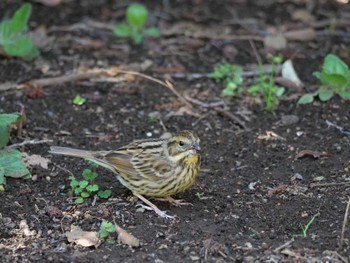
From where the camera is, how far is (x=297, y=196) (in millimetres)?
5973

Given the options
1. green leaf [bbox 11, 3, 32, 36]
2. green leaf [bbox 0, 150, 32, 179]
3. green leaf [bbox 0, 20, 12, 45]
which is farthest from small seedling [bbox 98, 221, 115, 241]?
green leaf [bbox 0, 20, 12, 45]

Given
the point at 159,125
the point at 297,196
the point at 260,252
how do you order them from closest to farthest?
1. the point at 260,252
2. the point at 297,196
3. the point at 159,125

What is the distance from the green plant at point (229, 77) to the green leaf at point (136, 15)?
110cm

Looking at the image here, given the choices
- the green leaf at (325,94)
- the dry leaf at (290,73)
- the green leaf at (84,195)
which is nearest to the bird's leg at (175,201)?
the green leaf at (84,195)

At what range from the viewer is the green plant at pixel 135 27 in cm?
880

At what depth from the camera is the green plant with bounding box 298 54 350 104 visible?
7371mm

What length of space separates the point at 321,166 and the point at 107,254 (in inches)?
83.6

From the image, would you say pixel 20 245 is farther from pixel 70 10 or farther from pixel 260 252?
pixel 70 10

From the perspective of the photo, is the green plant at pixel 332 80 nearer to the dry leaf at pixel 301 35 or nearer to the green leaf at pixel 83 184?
the dry leaf at pixel 301 35

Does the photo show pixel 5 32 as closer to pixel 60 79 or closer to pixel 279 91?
pixel 60 79

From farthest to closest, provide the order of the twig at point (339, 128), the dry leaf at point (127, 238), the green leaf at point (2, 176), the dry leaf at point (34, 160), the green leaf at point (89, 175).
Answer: the twig at point (339, 128) < the dry leaf at point (34, 160) < the green leaf at point (89, 175) < the green leaf at point (2, 176) < the dry leaf at point (127, 238)

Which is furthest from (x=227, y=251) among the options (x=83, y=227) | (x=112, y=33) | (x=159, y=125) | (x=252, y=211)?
(x=112, y=33)

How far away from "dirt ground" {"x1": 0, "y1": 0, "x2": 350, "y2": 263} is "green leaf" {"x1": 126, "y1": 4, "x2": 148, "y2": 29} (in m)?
0.22

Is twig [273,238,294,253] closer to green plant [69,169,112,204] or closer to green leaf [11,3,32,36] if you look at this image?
green plant [69,169,112,204]
